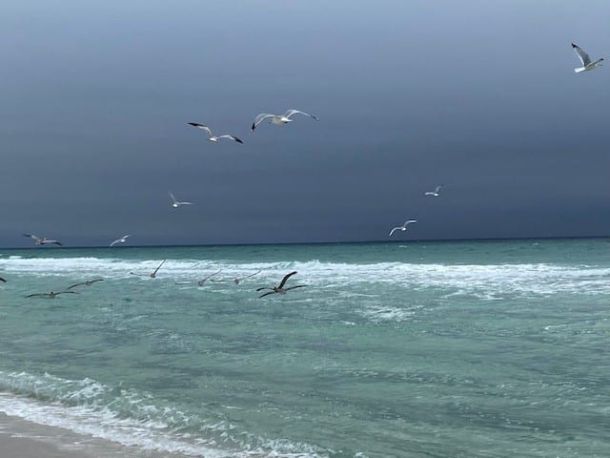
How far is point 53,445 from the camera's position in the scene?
679 centimetres

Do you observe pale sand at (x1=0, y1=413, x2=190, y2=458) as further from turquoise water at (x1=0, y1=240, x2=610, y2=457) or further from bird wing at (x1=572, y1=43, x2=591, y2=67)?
bird wing at (x1=572, y1=43, x2=591, y2=67)

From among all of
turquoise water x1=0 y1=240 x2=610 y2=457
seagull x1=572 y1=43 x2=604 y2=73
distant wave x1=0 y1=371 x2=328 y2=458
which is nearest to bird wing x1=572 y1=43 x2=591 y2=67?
seagull x1=572 y1=43 x2=604 y2=73

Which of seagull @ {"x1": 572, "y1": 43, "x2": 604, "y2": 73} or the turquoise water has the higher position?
seagull @ {"x1": 572, "y1": 43, "x2": 604, "y2": 73}

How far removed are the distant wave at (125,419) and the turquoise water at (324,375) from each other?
26 millimetres

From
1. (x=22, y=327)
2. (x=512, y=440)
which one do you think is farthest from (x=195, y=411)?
(x=22, y=327)

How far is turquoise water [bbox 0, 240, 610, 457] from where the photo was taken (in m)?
7.09

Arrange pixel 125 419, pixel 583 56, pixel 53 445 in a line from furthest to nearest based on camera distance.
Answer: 1. pixel 583 56
2. pixel 125 419
3. pixel 53 445

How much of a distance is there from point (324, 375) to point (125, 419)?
124 inches

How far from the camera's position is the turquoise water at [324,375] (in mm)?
7094

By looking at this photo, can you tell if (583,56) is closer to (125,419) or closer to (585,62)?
(585,62)

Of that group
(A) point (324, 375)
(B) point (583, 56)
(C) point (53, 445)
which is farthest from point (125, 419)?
(B) point (583, 56)

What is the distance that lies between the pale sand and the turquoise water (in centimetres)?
26

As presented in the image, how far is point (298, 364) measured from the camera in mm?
10891

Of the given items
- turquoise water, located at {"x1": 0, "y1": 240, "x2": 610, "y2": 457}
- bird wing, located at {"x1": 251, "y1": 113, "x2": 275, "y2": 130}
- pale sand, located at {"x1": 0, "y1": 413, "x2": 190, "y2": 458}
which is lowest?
pale sand, located at {"x1": 0, "y1": 413, "x2": 190, "y2": 458}
